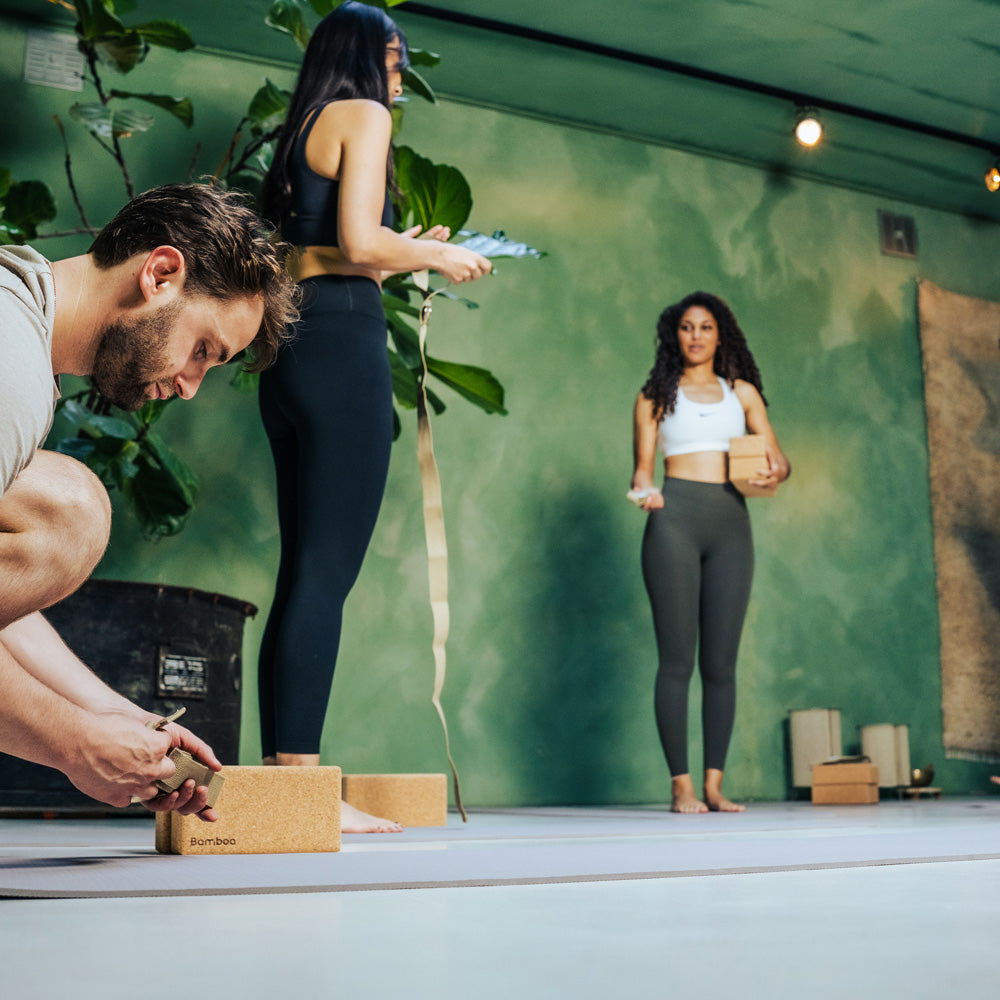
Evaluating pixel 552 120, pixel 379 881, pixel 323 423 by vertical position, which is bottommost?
pixel 379 881

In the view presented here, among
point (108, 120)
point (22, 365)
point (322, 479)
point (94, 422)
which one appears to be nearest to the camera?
point (22, 365)

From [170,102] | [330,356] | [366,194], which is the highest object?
[170,102]

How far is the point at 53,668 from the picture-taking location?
1.16 metres

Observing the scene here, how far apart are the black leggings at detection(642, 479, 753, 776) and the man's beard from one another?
1965 millimetres

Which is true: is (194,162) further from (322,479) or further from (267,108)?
(322,479)

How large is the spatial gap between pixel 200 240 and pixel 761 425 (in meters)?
2.21

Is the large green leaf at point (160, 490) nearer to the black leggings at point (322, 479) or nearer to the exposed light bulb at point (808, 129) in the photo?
the black leggings at point (322, 479)

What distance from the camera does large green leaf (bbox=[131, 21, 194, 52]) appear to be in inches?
117

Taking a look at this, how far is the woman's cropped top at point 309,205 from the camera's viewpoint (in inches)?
77.3

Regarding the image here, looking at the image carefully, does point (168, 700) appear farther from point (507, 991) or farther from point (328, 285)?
point (507, 991)

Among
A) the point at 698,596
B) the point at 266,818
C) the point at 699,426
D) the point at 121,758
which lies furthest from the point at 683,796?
the point at 121,758

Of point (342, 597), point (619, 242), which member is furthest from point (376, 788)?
point (619, 242)

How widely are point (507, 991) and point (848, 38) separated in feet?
12.0

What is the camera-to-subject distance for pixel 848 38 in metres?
3.64
